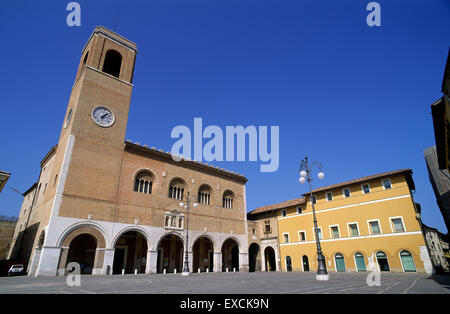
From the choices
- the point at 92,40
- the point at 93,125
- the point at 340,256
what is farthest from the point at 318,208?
the point at 92,40

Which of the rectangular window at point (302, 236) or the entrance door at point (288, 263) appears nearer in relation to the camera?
the rectangular window at point (302, 236)

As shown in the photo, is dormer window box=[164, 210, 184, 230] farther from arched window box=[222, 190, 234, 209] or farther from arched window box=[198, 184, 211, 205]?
arched window box=[222, 190, 234, 209]

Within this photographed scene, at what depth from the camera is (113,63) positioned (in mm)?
29609

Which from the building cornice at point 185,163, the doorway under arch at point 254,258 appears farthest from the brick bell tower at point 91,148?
the doorway under arch at point 254,258

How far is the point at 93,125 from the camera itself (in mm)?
22953

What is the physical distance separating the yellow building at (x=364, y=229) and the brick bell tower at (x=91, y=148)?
72.6 ft

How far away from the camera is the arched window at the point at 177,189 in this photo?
1075 inches

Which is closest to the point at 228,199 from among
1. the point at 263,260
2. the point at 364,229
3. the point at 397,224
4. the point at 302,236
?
the point at 263,260

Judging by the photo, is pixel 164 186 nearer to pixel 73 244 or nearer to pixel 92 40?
pixel 73 244

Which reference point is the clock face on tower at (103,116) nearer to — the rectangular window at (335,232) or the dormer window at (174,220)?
the dormer window at (174,220)

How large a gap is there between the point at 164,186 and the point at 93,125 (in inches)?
360

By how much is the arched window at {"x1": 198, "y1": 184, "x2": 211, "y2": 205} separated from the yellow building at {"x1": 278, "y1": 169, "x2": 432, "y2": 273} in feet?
38.3

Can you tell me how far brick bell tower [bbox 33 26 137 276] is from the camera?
1911cm

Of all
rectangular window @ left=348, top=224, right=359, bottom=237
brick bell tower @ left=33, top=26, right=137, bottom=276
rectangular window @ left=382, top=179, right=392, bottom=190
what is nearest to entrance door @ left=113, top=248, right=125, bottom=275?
brick bell tower @ left=33, top=26, right=137, bottom=276
